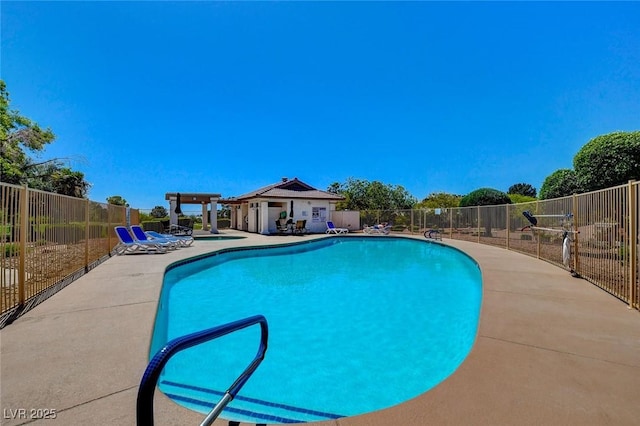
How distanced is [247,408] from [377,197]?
31263 mm

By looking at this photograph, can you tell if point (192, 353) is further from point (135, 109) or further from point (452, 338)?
point (135, 109)

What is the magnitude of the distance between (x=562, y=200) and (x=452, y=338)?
21.1 feet

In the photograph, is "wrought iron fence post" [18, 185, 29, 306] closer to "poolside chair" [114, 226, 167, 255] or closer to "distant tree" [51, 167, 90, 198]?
"poolside chair" [114, 226, 167, 255]

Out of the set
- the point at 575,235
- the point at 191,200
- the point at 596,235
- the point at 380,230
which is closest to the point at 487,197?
the point at 380,230

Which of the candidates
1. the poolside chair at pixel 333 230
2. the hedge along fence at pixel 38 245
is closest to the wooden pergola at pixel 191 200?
the poolside chair at pixel 333 230

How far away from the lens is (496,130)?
90.0 ft

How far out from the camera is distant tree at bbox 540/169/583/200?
1603 centimetres

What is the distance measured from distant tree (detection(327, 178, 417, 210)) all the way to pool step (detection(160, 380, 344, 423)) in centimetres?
2928

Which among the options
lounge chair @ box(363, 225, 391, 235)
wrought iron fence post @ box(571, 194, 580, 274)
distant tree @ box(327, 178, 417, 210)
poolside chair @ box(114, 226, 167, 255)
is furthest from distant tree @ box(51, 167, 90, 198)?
wrought iron fence post @ box(571, 194, 580, 274)

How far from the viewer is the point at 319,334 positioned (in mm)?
4875

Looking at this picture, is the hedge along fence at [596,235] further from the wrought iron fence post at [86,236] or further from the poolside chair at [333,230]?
the wrought iron fence post at [86,236]

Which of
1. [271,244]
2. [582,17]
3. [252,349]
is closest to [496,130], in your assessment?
[582,17]

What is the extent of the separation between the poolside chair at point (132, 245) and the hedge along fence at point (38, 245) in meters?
2.59

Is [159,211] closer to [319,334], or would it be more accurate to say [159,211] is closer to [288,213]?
[288,213]
